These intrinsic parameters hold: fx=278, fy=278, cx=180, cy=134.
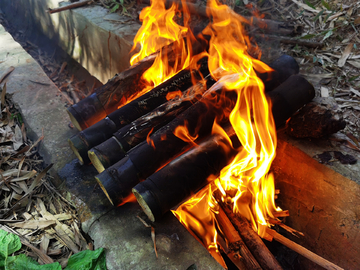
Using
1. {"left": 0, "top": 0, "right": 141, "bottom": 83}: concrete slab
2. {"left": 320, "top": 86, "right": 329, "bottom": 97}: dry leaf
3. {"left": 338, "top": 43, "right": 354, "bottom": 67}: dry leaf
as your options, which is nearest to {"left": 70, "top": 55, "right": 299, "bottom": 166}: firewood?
{"left": 320, "top": 86, "right": 329, "bottom": 97}: dry leaf

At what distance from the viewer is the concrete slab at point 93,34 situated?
5.00 m

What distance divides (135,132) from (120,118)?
364 mm

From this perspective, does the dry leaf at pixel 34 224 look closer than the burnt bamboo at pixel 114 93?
Yes

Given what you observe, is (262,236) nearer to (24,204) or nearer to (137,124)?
(137,124)

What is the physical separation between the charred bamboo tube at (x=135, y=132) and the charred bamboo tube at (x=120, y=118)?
8.4 inches

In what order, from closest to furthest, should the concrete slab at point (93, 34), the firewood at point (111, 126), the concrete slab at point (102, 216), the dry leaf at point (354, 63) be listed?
the concrete slab at point (102, 216) < the firewood at point (111, 126) < the dry leaf at point (354, 63) < the concrete slab at point (93, 34)

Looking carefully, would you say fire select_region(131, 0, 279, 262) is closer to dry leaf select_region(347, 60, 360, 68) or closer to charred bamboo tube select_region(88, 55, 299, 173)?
charred bamboo tube select_region(88, 55, 299, 173)

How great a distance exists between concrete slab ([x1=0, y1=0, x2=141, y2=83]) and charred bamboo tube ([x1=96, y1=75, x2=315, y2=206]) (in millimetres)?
2410

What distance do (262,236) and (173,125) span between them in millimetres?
1462

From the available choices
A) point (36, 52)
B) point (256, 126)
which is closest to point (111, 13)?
point (36, 52)

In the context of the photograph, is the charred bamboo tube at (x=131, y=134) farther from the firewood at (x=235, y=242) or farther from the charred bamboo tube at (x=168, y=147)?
the firewood at (x=235, y=242)

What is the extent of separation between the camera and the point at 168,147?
2699 mm

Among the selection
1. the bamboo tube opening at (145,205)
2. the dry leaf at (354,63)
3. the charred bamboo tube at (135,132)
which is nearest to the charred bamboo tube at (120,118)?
the charred bamboo tube at (135,132)

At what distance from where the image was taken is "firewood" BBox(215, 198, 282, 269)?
2.55 m
